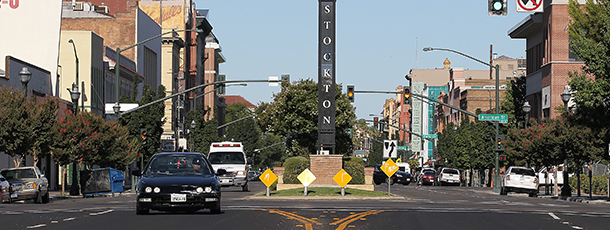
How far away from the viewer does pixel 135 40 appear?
7950cm

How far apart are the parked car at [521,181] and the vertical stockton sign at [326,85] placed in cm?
983

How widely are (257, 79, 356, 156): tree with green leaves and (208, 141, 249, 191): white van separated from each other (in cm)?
2409

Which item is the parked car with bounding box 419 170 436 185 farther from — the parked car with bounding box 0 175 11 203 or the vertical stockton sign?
the parked car with bounding box 0 175 11 203

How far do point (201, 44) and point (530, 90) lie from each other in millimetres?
54066

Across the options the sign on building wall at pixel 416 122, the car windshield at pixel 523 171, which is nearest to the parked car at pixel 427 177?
the car windshield at pixel 523 171

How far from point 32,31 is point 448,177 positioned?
32.7 meters

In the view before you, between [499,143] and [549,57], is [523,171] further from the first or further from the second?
[549,57]

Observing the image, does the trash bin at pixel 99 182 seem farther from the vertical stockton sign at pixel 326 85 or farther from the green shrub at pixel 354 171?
the green shrub at pixel 354 171

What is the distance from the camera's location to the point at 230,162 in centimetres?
4309

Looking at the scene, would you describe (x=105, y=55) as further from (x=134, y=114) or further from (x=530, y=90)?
(x=530, y=90)

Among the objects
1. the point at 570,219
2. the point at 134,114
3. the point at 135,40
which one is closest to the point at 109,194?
the point at 134,114

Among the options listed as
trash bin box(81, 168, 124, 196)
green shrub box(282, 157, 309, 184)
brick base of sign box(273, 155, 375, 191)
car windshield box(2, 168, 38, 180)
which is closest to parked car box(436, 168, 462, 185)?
green shrub box(282, 157, 309, 184)

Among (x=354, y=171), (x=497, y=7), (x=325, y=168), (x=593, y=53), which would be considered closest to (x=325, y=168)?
(x=325, y=168)

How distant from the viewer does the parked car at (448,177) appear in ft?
219
